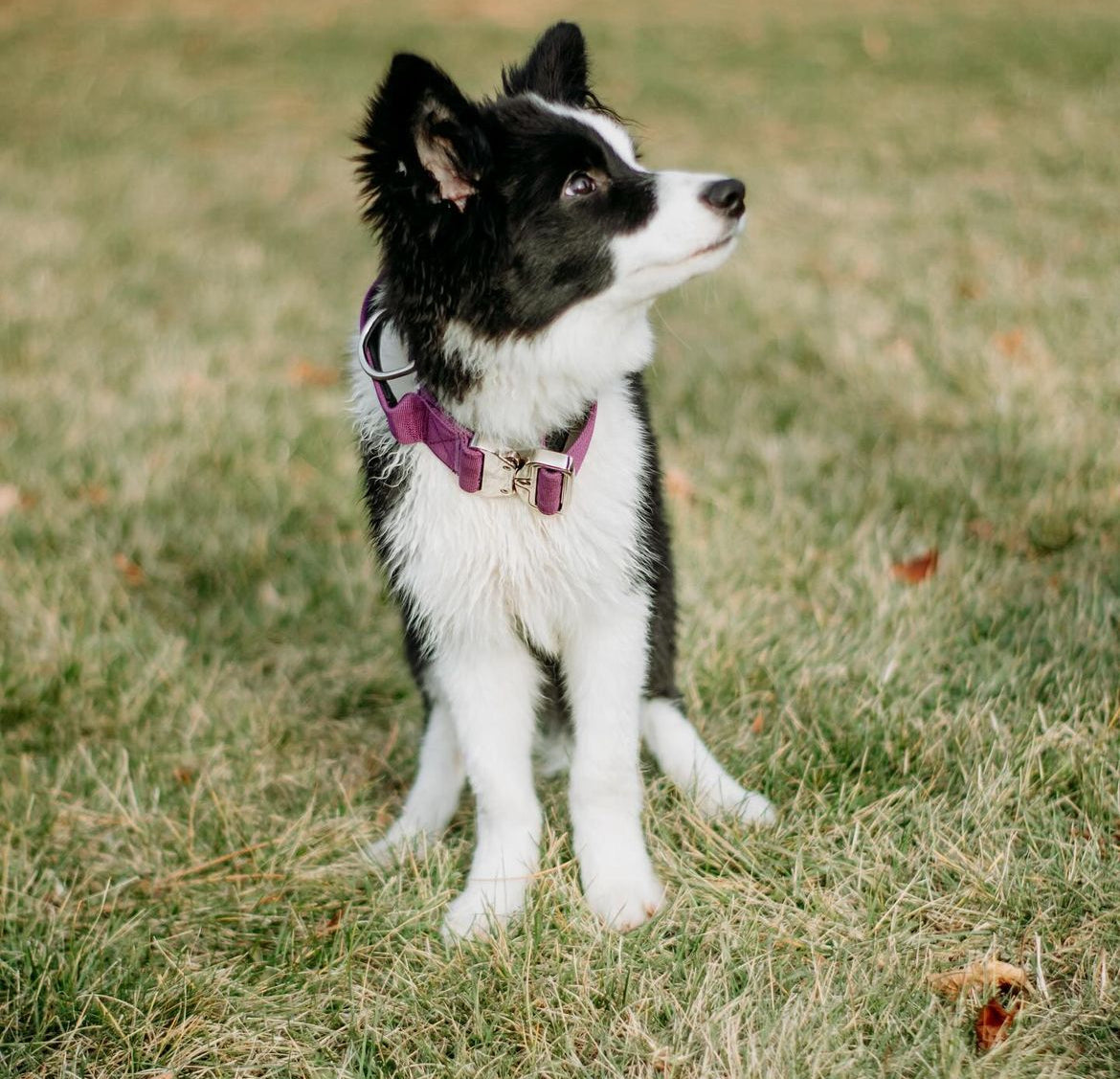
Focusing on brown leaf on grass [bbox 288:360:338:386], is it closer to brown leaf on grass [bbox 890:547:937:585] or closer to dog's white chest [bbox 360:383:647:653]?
brown leaf on grass [bbox 890:547:937:585]

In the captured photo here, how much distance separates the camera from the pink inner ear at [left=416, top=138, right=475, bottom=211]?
1808mm

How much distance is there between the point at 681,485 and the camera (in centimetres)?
358

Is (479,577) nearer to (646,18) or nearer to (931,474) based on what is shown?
(931,474)

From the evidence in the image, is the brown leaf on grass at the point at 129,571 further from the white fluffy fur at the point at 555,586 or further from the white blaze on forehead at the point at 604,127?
the white blaze on forehead at the point at 604,127

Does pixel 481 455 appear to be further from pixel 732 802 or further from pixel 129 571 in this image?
pixel 129 571

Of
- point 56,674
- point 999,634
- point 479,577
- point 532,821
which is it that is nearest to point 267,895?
point 532,821

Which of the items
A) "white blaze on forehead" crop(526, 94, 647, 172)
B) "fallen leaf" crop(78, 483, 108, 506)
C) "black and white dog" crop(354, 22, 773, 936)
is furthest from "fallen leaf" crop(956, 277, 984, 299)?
"fallen leaf" crop(78, 483, 108, 506)

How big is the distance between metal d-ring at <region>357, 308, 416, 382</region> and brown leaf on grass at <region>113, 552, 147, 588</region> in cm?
148

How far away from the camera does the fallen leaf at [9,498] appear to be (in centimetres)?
357

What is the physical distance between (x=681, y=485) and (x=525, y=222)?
178 centimetres

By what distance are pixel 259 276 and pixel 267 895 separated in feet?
14.0

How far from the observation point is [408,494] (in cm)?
203

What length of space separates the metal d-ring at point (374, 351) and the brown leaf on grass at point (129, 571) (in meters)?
1.48

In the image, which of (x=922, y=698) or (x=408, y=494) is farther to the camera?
(x=922, y=698)
